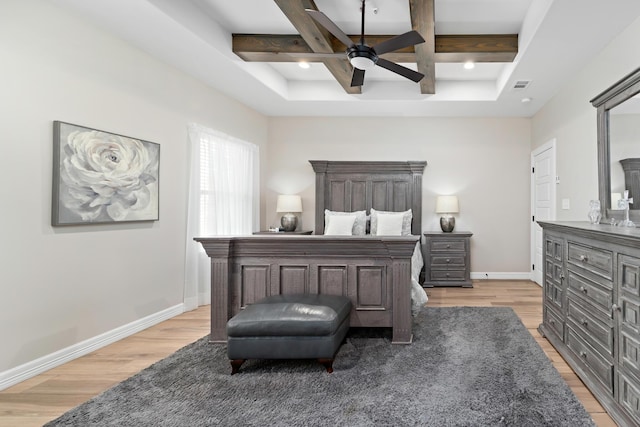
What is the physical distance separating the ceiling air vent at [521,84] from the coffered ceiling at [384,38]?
0.01 metres

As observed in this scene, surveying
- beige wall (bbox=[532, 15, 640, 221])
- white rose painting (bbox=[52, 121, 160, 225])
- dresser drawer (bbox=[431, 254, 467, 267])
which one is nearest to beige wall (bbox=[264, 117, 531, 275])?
dresser drawer (bbox=[431, 254, 467, 267])

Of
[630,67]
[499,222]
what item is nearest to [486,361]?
[630,67]

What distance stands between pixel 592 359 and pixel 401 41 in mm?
2649

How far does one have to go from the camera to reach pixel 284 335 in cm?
229

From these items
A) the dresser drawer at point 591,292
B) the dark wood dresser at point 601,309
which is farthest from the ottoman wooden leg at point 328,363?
the dresser drawer at point 591,292

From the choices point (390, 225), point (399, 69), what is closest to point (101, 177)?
point (399, 69)

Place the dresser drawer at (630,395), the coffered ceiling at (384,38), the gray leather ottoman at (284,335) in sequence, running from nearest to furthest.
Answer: the dresser drawer at (630,395)
the gray leather ottoman at (284,335)
the coffered ceiling at (384,38)

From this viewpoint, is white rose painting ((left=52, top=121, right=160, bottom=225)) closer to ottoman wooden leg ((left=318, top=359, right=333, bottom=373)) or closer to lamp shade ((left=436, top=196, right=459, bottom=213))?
ottoman wooden leg ((left=318, top=359, right=333, bottom=373))

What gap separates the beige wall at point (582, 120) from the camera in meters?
2.94

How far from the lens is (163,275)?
364 centimetres

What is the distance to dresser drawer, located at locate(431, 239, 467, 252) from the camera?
5137mm

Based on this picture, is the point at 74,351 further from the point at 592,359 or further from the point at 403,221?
the point at 403,221

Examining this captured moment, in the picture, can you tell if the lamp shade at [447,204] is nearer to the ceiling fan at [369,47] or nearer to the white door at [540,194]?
the white door at [540,194]

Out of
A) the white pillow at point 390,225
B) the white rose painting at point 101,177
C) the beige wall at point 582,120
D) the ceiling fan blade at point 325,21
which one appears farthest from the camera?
the white pillow at point 390,225
